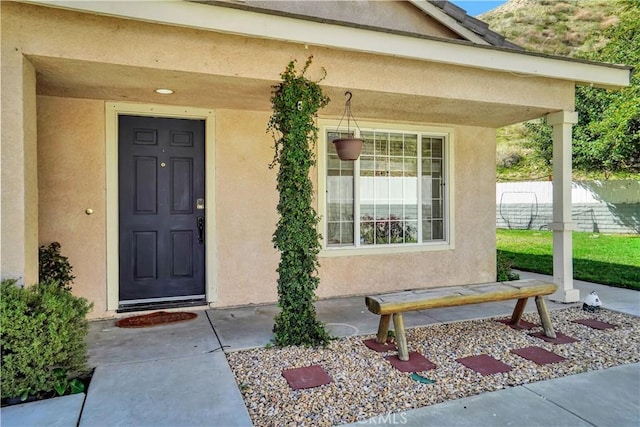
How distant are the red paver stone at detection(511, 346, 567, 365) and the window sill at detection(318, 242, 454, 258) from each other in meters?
2.57

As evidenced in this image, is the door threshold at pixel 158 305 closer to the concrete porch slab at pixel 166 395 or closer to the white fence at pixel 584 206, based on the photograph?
the concrete porch slab at pixel 166 395

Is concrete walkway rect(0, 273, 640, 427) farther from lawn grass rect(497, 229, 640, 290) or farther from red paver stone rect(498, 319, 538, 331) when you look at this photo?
lawn grass rect(497, 229, 640, 290)

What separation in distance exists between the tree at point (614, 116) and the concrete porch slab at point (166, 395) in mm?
13638

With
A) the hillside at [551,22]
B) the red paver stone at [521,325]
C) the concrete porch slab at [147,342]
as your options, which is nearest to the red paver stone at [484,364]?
the red paver stone at [521,325]

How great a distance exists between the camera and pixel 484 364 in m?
3.51

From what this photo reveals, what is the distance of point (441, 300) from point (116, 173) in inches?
156

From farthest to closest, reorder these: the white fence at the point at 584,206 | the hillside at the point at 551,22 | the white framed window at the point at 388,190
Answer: the hillside at the point at 551,22, the white fence at the point at 584,206, the white framed window at the point at 388,190

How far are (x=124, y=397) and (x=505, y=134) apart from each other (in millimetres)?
32871

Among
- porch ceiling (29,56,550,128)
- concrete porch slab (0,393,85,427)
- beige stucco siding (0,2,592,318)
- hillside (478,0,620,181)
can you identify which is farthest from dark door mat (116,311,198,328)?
hillside (478,0,620,181)

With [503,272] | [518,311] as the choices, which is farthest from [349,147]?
[503,272]

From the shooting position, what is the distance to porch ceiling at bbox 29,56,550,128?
12.1 ft

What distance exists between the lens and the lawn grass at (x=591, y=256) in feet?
24.1

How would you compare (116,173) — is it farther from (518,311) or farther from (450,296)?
(518,311)

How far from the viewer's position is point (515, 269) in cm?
850
